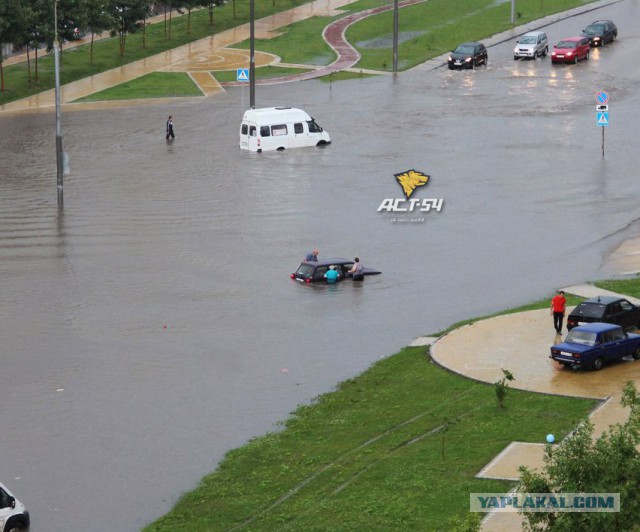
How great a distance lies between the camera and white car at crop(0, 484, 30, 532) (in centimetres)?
2498

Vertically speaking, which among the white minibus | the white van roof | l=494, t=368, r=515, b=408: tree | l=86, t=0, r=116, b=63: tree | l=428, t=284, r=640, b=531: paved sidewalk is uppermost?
l=86, t=0, r=116, b=63: tree

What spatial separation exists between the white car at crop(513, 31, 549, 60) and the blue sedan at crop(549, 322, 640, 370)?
5093 centimetres

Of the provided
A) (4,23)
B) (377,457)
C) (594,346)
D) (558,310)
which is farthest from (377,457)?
(4,23)

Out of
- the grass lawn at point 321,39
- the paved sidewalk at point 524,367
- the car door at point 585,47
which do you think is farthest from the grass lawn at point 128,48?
the paved sidewalk at point 524,367

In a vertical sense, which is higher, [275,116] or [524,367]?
[275,116]

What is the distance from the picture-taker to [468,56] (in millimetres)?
81062

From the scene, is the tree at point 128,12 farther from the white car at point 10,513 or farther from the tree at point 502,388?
the white car at point 10,513

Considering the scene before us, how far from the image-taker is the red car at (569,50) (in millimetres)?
79375

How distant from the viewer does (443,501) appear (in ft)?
82.7

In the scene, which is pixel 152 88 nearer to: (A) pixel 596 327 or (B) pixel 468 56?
(B) pixel 468 56

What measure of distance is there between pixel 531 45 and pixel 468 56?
4.17 meters

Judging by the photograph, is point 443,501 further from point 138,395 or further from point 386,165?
point 386,165

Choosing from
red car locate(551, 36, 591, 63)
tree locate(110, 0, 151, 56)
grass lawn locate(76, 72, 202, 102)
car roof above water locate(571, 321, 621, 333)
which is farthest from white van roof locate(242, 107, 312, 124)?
car roof above water locate(571, 321, 621, 333)

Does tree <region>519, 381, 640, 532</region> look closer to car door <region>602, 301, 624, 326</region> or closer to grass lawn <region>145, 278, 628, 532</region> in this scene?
grass lawn <region>145, 278, 628, 532</region>
